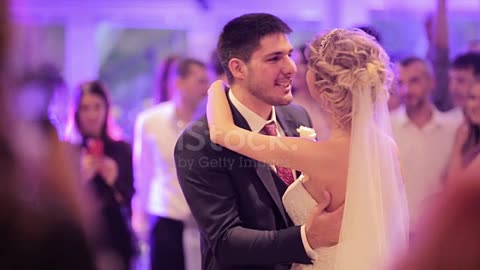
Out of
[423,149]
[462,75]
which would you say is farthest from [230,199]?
[462,75]

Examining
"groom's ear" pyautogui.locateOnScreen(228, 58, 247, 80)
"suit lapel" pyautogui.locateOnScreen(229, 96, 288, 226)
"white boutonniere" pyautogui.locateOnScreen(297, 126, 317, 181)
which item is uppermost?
"groom's ear" pyautogui.locateOnScreen(228, 58, 247, 80)

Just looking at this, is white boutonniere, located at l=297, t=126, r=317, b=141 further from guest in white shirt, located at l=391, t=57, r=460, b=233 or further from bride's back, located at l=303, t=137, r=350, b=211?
guest in white shirt, located at l=391, t=57, r=460, b=233

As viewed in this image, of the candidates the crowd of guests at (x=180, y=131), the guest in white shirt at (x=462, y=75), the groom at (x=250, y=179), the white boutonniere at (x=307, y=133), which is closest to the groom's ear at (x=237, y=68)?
the groom at (x=250, y=179)

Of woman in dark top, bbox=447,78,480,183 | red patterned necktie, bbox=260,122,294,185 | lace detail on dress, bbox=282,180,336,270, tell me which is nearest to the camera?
lace detail on dress, bbox=282,180,336,270

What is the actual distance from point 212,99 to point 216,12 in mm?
3404

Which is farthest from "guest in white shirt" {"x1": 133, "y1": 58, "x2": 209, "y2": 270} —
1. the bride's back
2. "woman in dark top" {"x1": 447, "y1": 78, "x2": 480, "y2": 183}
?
the bride's back

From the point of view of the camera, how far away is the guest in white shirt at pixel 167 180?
420 centimetres

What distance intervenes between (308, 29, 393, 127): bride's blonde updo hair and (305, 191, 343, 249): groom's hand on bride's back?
0.25 meters

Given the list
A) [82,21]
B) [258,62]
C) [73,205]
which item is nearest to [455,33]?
Result: [82,21]

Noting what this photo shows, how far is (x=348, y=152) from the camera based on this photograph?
7.80 ft

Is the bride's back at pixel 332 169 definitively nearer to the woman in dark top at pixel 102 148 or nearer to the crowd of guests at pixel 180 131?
the crowd of guests at pixel 180 131

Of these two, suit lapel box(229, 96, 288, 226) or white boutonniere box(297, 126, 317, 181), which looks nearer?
suit lapel box(229, 96, 288, 226)

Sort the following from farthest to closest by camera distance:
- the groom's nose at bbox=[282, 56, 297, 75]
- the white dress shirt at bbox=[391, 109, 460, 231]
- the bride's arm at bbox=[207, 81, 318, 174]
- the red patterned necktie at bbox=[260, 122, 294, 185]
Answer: the white dress shirt at bbox=[391, 109, 460, 231]
the groom's nose at bbox=[282, 56, 297, 75]
the red patterned necktie at bbox=[260, 122, 294, 185]
the bride's arm at bbox=[207, 81, 318, 174]

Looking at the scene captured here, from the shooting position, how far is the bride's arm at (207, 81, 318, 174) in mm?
2359
